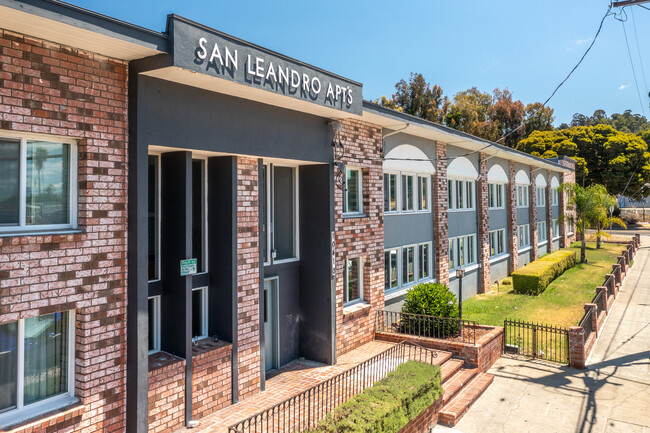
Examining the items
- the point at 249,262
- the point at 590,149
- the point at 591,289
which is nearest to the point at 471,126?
the point at 590,149

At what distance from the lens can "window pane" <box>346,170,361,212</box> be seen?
473 inches

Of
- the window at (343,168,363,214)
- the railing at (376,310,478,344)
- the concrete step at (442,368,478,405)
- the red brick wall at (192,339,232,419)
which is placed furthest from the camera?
the window at (343,168,363,214)

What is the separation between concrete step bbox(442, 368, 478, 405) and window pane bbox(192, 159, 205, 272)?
5.41m

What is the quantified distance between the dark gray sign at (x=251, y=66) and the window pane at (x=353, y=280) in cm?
431

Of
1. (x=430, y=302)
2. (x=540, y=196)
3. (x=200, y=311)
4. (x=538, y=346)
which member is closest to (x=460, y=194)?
(x=538, y=346)

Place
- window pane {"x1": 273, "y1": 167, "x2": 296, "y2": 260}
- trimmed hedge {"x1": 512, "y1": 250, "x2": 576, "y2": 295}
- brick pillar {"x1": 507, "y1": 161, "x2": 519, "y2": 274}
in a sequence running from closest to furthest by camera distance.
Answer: window pane {"x1": 273, "y1": 167, "x2": 296, "y2": 260}
trimmed hedge {"x1": 512, "y1": 250, "x2": 576, "y2": 295}
brick pillar {"x1": 507, "y1": 161, "x2": 519, "y2": 274}

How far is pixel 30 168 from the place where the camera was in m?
5.78

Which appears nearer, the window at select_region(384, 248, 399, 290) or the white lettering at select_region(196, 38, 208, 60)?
the white lettering at select_region(196, 38, 208, 60)

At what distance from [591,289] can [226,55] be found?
19.6m

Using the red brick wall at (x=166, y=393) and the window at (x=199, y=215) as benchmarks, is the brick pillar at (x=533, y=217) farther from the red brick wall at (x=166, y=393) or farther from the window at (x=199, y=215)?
the red brick wall at (x=166, y=393)

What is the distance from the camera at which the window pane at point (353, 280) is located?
11875mm

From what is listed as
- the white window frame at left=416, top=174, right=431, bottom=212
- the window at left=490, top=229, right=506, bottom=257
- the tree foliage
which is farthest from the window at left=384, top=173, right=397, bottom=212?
the tree foliage

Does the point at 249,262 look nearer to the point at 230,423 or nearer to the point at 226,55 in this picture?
the point at 230,423

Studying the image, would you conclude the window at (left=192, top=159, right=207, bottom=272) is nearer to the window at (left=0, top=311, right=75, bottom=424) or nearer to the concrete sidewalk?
the window at (left=0, top=311, right=75, bottom=424)
